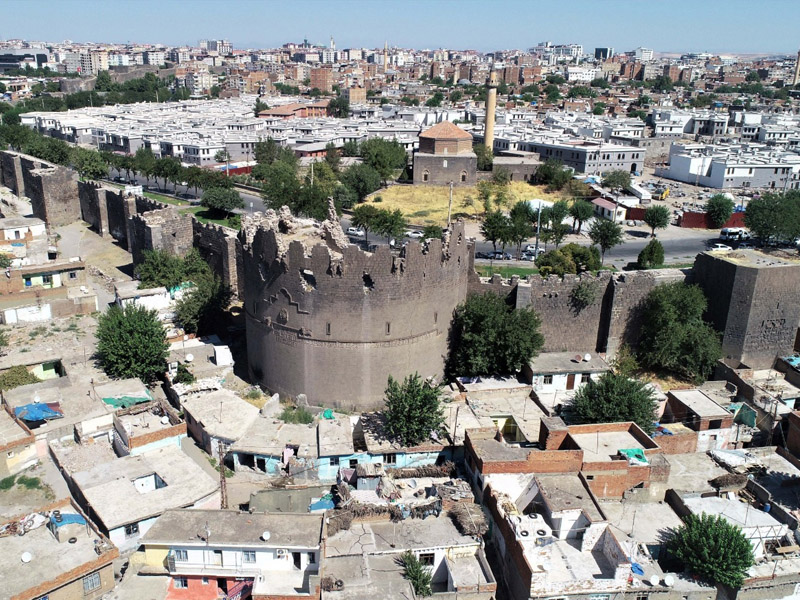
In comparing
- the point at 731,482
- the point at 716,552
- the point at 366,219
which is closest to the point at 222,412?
the point at 716,552

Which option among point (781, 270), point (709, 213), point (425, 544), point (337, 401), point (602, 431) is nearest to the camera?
point (425, 544)

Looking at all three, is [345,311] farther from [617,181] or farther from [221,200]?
[617,181]

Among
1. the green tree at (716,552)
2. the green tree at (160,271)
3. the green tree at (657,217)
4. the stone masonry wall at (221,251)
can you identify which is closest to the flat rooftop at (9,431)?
the green tree at (160,271)

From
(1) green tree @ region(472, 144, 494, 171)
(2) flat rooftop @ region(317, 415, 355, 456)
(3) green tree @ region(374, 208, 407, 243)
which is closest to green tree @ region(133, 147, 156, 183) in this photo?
(3) green tree @ region(374, 208, 407, 243)

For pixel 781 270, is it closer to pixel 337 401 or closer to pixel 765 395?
pixel 765 395

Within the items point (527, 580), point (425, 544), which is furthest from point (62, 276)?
point (527, 580)

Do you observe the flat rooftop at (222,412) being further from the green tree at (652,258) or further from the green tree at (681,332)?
the green tree at (652,258)

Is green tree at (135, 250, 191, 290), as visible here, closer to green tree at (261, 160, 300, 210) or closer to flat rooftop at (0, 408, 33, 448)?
flat rooftop at (0, 408, 33, 448)
